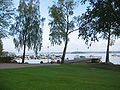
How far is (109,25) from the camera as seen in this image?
14039 mm

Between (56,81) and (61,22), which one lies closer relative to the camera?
(56,81)

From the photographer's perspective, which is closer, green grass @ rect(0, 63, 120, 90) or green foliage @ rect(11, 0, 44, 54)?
green grass @ rect(0, 63, 120, 90)

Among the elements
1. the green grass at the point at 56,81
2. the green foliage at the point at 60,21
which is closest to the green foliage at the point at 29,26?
the green foliage at the point at 60,21

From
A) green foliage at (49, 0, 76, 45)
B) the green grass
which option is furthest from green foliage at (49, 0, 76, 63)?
the green grass

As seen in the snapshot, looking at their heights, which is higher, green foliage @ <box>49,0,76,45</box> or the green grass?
green foliage @ <box>49,0,76,45</box>

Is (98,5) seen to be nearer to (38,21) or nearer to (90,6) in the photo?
(90,6)

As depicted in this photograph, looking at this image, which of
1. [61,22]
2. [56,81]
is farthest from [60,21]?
[56,81]

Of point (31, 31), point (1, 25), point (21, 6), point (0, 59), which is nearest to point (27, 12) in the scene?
point (21, 6)

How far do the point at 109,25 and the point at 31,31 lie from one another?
21.8 meters

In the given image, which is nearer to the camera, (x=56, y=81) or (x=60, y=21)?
(x=56, y=81)

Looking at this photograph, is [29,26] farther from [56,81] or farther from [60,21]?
[56,81]

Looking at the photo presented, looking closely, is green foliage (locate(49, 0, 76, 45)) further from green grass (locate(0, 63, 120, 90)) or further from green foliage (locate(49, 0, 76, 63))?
green grass (locate(0, 63, 120, 90))

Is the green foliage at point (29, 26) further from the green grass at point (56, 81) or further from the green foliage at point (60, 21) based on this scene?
the green grass at point (56, 81)

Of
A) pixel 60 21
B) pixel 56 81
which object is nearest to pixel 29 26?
pixel 60 21
